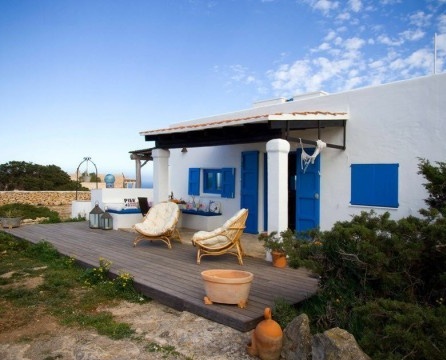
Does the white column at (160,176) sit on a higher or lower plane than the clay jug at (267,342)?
higher

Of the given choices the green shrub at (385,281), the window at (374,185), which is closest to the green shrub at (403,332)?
the green shrub at (385,281)

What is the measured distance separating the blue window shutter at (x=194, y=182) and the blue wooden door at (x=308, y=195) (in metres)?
3.63

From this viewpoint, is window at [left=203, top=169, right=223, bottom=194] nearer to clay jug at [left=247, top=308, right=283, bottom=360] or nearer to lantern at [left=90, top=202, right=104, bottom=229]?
lantern at [left=90, top=202, right=104, bottom=229]

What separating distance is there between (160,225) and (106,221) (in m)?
2.75

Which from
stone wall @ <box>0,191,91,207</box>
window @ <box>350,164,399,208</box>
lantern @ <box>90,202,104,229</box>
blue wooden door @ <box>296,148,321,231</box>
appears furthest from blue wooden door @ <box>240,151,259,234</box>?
stone wall @ <box>0,191,91,207</box>

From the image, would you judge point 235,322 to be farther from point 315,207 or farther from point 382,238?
point 315,207

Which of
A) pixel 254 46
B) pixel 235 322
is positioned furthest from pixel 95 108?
pixel 235 322

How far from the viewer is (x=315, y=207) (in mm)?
7715

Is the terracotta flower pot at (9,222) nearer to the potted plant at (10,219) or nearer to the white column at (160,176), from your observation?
the potted plant at (10,219)

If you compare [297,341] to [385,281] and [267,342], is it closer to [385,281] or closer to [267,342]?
[267,342]

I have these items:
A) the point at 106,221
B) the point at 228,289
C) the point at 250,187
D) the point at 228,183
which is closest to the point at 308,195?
the point at 250,187

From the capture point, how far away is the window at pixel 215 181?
9805 millimetres

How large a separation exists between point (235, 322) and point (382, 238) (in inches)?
64.2

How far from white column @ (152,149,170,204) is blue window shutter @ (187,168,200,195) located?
135cm
